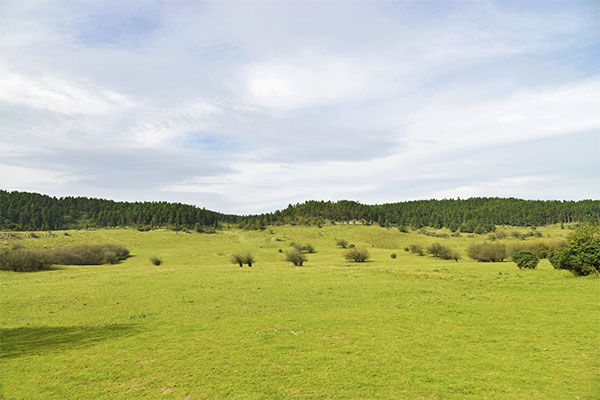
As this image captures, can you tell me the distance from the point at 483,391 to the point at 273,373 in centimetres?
609

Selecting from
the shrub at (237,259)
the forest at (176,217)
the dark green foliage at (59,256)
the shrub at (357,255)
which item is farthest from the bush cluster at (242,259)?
the forest at (176,217)

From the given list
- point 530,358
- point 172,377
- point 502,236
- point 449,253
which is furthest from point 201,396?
point 502,236

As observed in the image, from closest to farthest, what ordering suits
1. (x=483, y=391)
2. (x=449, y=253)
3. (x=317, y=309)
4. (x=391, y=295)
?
(x=483, y=391)
(x=317, y=309)
(x=391, y=295)
(x=449, y=253)

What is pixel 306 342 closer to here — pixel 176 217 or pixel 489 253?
pixel 489 253

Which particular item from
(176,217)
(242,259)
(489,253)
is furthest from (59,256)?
(176,217)

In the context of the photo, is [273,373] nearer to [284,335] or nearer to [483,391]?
[284,335]

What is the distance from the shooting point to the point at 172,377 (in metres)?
11.0

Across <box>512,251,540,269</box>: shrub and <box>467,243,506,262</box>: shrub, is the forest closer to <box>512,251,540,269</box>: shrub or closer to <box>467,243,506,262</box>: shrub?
<box>467,243,506,262</box>: shrub

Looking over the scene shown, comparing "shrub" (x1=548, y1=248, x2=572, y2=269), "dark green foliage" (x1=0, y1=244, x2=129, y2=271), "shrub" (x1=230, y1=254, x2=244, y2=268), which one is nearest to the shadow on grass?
"shrub" (x1=548, y1=248, x2=572, y2=269)

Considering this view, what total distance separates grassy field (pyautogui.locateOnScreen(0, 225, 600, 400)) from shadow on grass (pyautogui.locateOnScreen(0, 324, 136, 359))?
0.09m

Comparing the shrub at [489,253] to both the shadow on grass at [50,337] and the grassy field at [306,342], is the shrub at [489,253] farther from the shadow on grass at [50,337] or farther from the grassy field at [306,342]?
the shadow on grass at [50,337]

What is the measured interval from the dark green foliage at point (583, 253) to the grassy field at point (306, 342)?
5.06 feet

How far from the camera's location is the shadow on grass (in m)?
14.1

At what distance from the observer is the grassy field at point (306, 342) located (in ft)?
32.9
